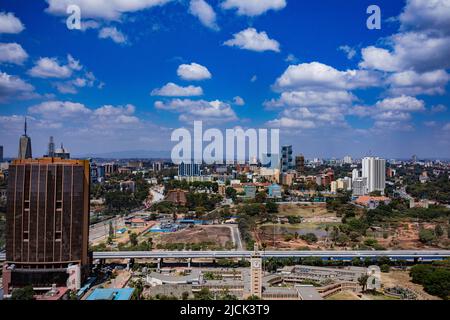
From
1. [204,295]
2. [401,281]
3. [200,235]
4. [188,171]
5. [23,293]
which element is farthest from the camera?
[188,171]

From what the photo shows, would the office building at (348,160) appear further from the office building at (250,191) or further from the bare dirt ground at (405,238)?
the bare dirt ground at (405,238)

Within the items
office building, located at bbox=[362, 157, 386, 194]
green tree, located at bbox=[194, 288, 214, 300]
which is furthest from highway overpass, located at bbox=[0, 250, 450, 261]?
office building, located at bbox=[362, 157, 386, 194]

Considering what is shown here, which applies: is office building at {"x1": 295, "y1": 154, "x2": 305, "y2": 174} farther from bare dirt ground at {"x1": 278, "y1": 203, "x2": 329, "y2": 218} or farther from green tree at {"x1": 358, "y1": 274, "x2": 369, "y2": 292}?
green tree at {"x1": 358, "y1": 274, "x2": 369, "y2": 292}

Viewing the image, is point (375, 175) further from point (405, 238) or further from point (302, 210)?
point (405, 238)

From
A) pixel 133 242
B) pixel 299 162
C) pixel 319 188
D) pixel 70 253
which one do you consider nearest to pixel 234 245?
pixel 133 242

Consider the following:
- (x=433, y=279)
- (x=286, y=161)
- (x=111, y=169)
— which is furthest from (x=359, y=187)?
(x=433, y=279)

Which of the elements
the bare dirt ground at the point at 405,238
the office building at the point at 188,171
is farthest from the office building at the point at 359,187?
the office building at the point at 188,171
